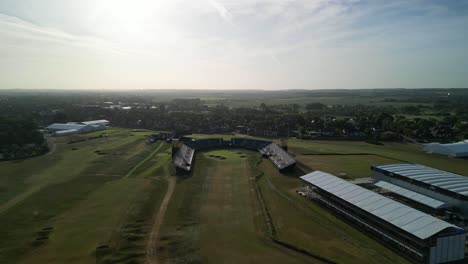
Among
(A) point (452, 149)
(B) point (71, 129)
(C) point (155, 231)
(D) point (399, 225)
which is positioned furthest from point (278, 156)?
(B) point (71, 129)

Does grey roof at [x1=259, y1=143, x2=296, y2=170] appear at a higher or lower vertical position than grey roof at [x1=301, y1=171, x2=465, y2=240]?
lower

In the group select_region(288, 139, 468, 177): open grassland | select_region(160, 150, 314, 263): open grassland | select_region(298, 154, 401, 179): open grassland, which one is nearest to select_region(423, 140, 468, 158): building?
select_region(288, 139, 468, 177): open grassland

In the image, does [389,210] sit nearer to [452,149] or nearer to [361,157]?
[361,157]

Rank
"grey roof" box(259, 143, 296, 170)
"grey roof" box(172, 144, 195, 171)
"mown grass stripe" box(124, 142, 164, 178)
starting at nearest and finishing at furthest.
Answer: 1. "mown grass stripe" box(124, 142, 164, 178)
2. "grey roof" box(172, 144, 195, 171)
3. "grey roof" box(259, 143, 296, 170)

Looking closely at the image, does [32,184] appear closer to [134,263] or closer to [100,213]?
[100,213]

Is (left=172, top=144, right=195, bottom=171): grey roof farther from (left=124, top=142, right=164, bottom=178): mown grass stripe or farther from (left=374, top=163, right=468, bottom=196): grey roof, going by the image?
(left=374, top=163, right=468, bottom=196): grey roof

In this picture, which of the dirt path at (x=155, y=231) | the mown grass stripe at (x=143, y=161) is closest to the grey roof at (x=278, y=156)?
the dirt path at (x=155, y=231)

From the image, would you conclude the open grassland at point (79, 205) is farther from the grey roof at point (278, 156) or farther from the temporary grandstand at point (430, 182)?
the temporary grandstand at point (430, 182)
